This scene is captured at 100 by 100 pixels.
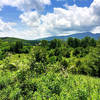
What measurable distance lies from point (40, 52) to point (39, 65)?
31.1 inches

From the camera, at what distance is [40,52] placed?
18.2 feet

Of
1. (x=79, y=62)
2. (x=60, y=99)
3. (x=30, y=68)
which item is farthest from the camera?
(x=79, y=62)

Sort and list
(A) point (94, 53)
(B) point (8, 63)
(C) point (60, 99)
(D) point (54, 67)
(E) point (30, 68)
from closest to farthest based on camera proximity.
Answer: (C) point (60, 99) → (E) point (30, 68) → (D) point (54, 67) → (B) point (8, 63) → (A) point (94, 53)

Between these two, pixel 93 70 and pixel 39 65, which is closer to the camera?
pixel 39 65

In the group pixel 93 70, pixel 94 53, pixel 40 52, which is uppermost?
pixel 40 52

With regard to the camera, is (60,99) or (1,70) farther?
(1,70)

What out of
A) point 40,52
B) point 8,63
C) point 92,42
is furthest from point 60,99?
point 92,42

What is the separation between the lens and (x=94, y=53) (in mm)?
18031

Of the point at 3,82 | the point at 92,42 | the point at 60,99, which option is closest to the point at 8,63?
the point at 3,82

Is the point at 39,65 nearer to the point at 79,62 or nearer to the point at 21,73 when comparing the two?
the point at 21,73

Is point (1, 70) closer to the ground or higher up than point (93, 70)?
higher up

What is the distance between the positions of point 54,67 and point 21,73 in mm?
1927

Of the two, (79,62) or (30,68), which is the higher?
(30,68)

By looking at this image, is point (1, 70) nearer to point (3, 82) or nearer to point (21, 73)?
point (3, 82)
